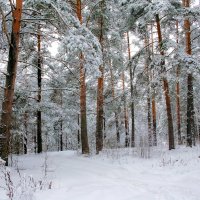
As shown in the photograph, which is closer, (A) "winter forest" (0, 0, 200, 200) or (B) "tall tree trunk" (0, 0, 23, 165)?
(A) "winter forest" (0, 0, 200, 200)

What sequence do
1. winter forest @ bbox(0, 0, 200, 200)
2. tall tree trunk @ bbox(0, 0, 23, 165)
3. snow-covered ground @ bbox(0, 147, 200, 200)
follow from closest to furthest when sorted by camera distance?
snow-covered ground @ bbox(0, 147, 200, 200)
winter forest @ bbox(0, 0, 200, 200)
tall tree trunk @ bbox(0, 0, 23, 165)

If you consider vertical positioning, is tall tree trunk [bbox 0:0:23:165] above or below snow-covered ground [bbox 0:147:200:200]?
above

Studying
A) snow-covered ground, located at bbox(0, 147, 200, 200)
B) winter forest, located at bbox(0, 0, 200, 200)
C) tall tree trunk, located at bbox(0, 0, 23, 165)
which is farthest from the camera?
tall tree trunk, located at bbox(0, 0, 23, 165)

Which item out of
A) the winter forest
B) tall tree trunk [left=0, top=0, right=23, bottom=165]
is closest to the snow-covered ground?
the winter forest

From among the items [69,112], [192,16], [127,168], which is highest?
[192,16]

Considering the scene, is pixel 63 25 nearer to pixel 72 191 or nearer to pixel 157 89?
pixel 72 191

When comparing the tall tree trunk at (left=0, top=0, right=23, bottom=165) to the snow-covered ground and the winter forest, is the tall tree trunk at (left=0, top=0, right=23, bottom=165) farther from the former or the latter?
the snow-covered ground

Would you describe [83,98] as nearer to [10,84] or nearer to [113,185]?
[10,84]

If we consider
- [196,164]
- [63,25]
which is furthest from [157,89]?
[63,25]

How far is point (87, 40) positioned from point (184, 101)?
21900mm

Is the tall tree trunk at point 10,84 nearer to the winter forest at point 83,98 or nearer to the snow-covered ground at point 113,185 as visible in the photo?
the winter forest at point 83,98

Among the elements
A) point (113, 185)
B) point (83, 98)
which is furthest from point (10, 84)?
point (83, 98)

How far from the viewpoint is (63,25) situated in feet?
30.5

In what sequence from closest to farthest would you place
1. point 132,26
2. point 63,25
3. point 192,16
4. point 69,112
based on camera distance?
point 63,25, point 192,16, point 132,26, point 69,112
